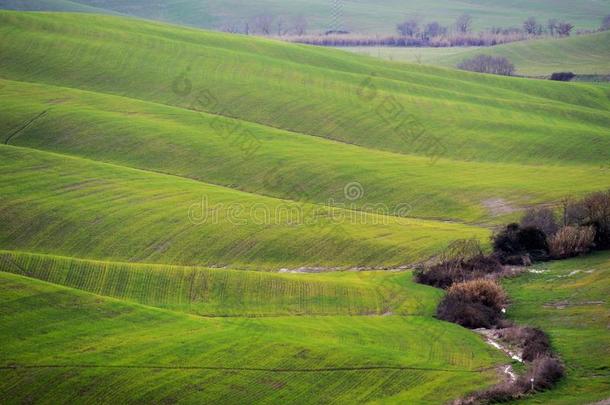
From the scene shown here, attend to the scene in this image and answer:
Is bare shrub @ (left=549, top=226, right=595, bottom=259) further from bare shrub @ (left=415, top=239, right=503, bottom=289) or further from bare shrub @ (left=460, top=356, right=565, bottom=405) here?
bare shrub @ (left=460, top=356, right=565, bottom=405)

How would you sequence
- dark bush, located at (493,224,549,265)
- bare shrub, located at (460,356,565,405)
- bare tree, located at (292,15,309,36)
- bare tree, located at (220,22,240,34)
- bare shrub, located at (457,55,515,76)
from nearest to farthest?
bare shrub, located at (460,356,565,405) < dark bush, located at (493,224,549,265) < bare shrub, located at (457,55,515,76) < bare tree, located at (292,15,309,36) < bare tree, located at (220,22,240,34)

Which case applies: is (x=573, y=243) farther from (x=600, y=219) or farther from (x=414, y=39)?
(x=414, y=39)

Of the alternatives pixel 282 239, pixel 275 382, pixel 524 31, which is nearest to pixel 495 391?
pixel 275 382

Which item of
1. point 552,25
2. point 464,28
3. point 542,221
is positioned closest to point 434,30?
point 464,28

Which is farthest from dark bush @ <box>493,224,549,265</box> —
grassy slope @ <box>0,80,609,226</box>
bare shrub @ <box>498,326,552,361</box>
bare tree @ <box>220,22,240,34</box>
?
bare tree @ <box>220,22,240,34</box>

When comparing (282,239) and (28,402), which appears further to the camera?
(282,239)

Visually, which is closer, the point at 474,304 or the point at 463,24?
the point at 474,304

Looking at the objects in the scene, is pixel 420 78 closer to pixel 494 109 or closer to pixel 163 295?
pixel 494 109
